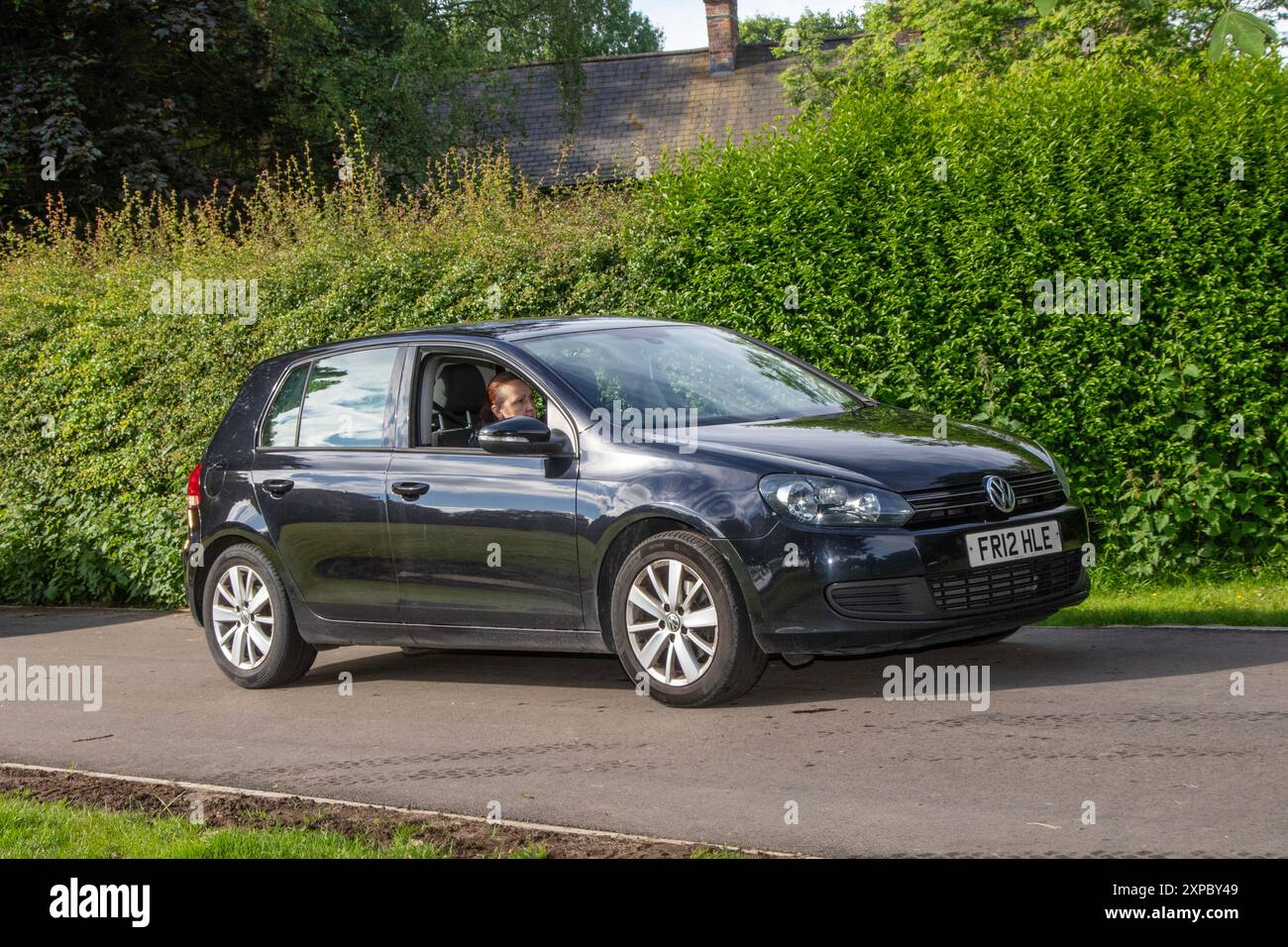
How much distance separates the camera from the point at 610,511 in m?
7.65

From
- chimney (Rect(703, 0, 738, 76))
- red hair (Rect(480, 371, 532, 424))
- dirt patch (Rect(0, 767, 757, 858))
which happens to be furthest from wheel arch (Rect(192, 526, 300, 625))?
chimney (Rect(703, 0, 738, 76))

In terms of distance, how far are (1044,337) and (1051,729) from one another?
460 centimetres

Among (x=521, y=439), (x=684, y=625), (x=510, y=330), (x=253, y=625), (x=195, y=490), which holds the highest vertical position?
(x=510, y=330)

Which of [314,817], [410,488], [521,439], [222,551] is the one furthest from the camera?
[222,551]

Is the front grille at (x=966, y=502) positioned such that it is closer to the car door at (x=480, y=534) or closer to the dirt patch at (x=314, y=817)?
the car door at (x=480, y=534)

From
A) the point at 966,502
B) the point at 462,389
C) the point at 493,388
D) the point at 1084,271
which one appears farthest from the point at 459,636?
the point at 1084,271

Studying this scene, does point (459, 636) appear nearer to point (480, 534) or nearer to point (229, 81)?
point (480, 534)

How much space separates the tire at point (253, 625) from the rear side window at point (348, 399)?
0.81 m

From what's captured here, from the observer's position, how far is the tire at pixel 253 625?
30.3 ft

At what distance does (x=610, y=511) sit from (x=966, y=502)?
1.63 meters

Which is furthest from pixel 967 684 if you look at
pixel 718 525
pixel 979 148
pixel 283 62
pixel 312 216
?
pixel 283 62

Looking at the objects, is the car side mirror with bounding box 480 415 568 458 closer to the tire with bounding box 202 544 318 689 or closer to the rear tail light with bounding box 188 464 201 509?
the tire with bounding box 202 544 318 689

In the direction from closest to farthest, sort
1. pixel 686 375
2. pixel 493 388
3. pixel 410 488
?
pixel 410 488, pixel 686 375, pixel 493 388
